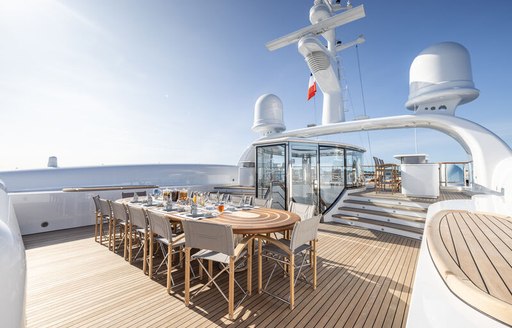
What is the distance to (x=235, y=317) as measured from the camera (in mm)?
2102

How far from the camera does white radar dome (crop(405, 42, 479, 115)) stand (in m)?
7.05

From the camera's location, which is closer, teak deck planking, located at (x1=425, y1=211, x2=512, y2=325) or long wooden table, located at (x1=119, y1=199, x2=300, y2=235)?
teak deck planking, located at (x1=425, y1=211, x2=512, y2=325)

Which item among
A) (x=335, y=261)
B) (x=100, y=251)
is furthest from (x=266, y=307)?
(x=100, y=251)

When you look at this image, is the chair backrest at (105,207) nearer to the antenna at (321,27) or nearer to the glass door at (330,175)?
the glass door at (330,175)

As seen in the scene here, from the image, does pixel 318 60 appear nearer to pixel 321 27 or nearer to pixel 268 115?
pixel 321 27

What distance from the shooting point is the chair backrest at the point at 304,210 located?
3.32m

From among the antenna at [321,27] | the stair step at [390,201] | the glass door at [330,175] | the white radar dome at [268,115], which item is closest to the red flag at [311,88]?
the white radar dome at [268,115]

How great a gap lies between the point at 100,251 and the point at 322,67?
9.78 meters

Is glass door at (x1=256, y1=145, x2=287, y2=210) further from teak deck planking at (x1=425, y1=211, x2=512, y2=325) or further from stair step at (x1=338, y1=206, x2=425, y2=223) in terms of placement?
teak deck planking at (x1=425, y1=211, x2=512, y2=325)

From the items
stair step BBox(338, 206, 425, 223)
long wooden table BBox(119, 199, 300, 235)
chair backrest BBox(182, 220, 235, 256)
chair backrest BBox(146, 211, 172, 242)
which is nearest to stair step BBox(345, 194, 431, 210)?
stair step BBox(338, 206, 425, 223)

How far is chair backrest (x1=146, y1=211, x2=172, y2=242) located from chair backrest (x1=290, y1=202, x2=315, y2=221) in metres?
1.91

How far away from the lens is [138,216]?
308 centimetres

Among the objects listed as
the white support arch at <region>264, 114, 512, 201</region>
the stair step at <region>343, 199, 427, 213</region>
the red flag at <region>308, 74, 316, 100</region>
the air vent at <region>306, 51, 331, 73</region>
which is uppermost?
the air vent at <region>306, 51, 331, 73</region>

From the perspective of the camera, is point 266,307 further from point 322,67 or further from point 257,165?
point 322,67
